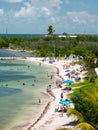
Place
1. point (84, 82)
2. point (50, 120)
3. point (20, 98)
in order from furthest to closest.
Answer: point (84, 82) < point (20, 98) < point (50, 120)

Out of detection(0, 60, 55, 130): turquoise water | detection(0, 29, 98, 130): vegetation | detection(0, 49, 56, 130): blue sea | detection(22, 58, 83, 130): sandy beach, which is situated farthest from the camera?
detection(0, 60, 55, 130): turquoise water

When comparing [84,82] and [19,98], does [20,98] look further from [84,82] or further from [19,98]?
[84,82]

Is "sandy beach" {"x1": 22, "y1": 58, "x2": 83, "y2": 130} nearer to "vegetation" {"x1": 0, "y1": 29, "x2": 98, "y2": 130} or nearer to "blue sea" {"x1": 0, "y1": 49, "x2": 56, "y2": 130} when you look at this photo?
"blue sea" {"x1": 0, "y1": 49, "x2": 56, "y2": 130}

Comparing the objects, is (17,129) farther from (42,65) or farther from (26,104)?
(42,65)

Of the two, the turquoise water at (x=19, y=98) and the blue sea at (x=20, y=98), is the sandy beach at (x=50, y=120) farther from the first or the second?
the turquoise water at (x=19, y=98)

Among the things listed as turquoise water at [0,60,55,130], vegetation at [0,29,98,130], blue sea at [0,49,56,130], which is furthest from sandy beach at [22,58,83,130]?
vegetation at [0,29,98,130]

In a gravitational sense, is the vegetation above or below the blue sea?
above

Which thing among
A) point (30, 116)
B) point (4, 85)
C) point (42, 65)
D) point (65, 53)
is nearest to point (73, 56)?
point (65, 53)

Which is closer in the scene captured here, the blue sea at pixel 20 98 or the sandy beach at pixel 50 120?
the sandy beach at pixel 50 120

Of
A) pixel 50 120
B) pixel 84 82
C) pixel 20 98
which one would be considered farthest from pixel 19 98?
pixel 50 120

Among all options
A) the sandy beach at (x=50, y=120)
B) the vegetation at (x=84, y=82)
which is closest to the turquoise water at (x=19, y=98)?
the sandy beach at (x=50, y=120)

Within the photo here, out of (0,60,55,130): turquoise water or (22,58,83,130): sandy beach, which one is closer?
(22,58,83,130): sandy beach
